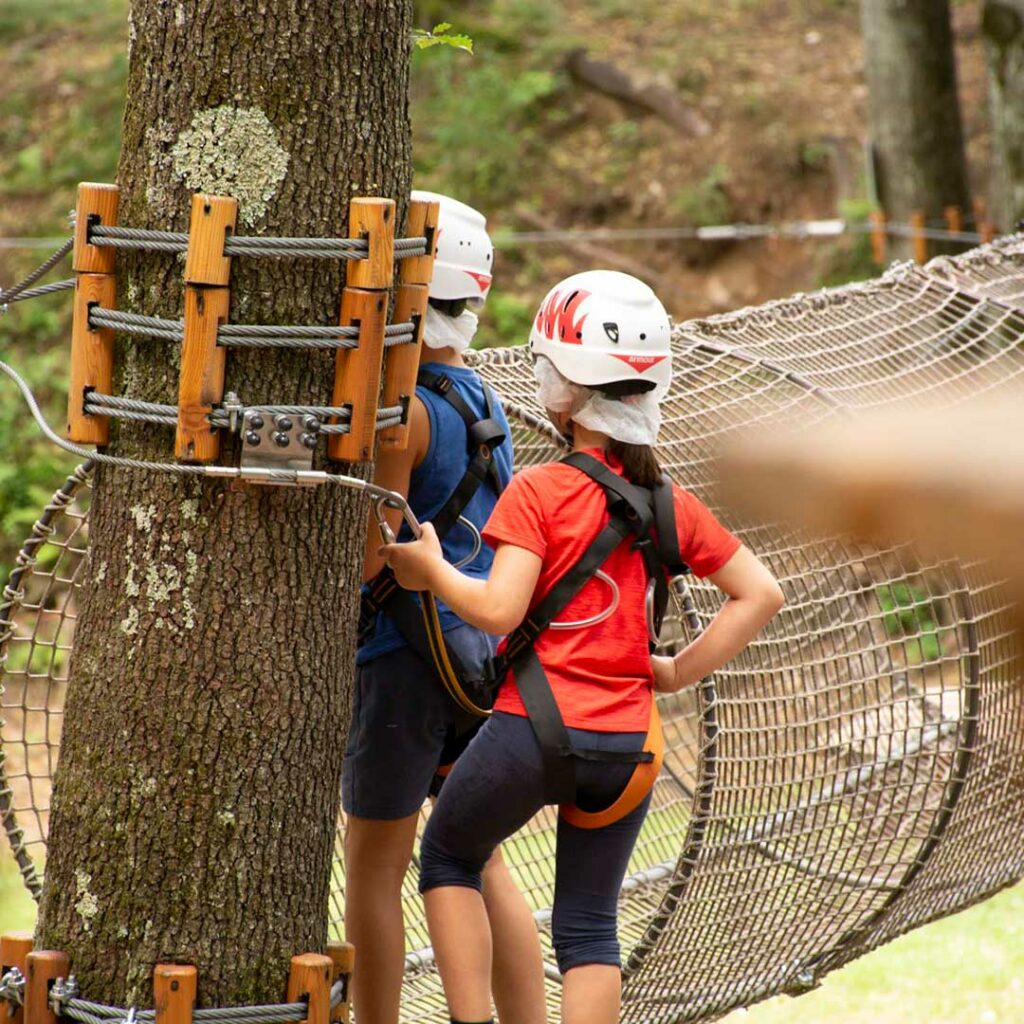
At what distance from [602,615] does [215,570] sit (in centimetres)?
69

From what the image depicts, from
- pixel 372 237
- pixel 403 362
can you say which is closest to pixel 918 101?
pixel 403 362

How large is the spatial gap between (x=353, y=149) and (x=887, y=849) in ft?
7.67

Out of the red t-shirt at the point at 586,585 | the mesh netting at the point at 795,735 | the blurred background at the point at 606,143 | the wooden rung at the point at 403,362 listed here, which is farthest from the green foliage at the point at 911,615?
the blurred background at the point at 606,143

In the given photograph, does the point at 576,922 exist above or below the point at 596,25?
Answer: below

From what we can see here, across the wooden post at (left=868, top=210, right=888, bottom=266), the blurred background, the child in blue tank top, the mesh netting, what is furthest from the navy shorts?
the blurred background

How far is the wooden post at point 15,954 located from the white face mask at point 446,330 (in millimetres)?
1182

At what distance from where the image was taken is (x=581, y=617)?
2.51 metres

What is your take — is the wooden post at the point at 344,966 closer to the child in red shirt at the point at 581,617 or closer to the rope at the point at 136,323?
the child in red shirt at the point at 581,617

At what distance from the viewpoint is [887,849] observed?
3.68 m

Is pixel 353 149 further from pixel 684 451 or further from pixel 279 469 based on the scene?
pixel 684 451

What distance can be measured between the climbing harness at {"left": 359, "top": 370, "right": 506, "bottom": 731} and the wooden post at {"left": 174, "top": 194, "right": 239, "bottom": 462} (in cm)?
67

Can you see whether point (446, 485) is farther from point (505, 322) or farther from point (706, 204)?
point (706, 204)

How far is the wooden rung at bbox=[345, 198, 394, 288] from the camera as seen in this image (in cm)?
212

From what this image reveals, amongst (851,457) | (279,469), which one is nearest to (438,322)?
(279,469)
